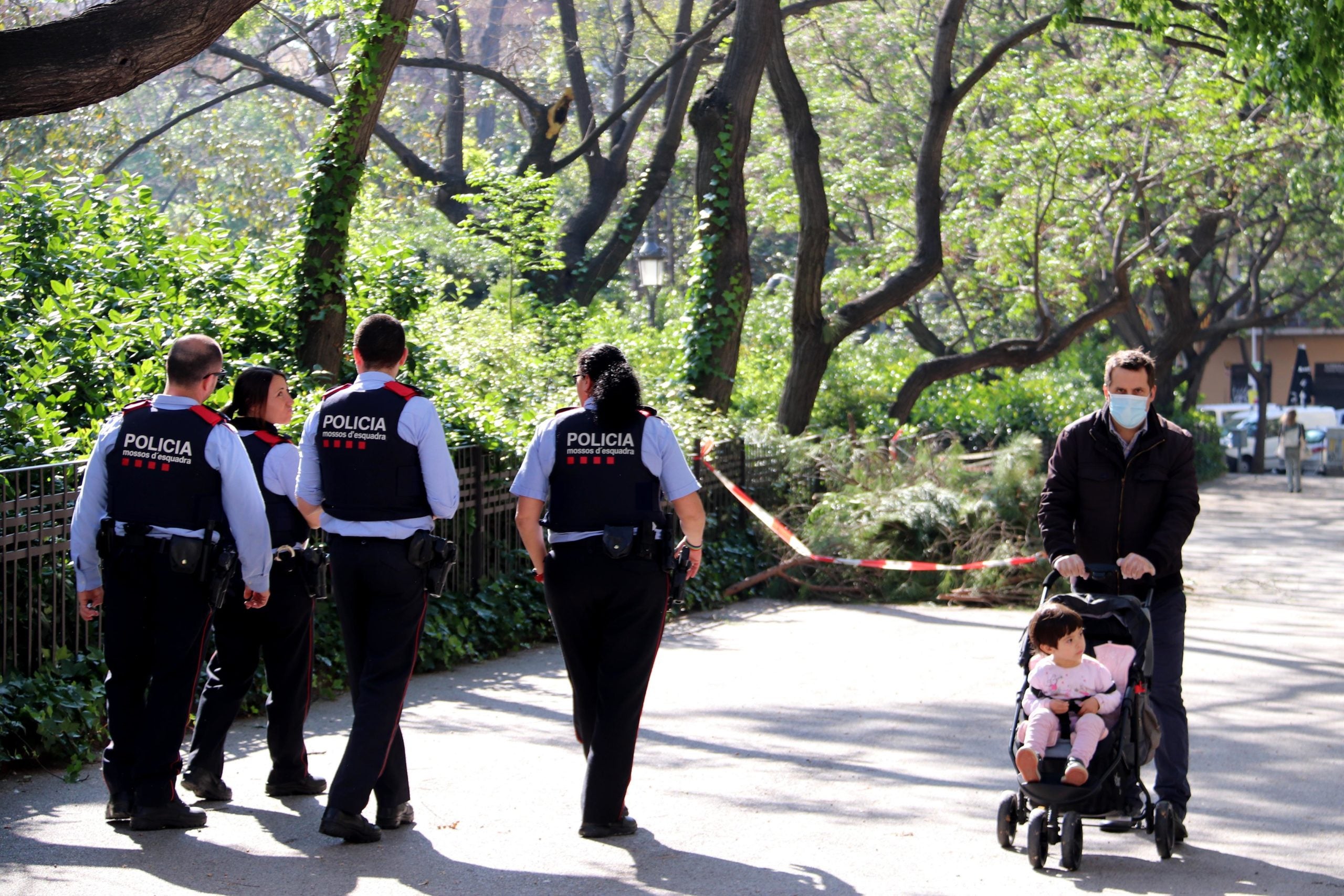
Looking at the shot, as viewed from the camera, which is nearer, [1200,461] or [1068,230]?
[1068,230]

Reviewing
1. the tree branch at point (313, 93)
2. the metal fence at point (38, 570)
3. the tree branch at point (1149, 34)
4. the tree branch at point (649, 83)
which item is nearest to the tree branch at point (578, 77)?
the tree branch at point (649, 83)

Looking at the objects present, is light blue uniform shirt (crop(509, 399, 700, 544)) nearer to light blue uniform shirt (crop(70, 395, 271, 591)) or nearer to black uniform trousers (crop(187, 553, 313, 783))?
light blue uniform shirt (crop(70, 395, 271, 591))

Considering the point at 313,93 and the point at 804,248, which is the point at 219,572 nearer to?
the point at 804,248

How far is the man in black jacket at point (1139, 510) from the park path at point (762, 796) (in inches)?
22.2

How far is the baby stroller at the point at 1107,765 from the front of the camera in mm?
5223

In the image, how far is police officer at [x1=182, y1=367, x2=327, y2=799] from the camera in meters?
6.00

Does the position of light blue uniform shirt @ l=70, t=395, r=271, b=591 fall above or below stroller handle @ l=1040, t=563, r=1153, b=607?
above

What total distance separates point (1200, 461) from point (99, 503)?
32.2 meters

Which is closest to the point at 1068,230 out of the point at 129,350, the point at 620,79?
the point at 620,79

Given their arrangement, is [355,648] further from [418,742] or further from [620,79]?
[620,79]

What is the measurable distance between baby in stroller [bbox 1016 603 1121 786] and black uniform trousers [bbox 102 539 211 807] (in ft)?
10.2

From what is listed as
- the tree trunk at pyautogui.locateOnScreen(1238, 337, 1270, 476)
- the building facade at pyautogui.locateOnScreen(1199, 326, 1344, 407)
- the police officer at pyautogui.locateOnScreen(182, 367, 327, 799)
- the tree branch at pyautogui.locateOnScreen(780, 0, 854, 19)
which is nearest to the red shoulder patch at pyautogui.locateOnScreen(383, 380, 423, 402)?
the police officer at pyautogui.locateOnScreen(182, 367, 327, 799)

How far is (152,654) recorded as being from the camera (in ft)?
18.3

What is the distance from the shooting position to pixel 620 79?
92.7ft
